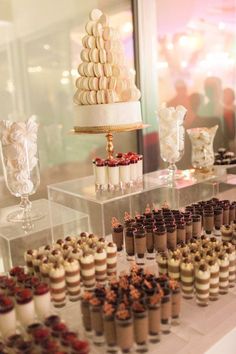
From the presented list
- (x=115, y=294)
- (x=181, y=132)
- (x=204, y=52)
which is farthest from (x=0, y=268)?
(x=204, y=52)

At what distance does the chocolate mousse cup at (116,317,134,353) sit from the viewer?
999 millimetres

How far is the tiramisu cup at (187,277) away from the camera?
1.25 m

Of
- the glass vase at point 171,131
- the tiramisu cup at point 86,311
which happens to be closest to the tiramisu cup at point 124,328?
the tiramisu cup at point 86,311

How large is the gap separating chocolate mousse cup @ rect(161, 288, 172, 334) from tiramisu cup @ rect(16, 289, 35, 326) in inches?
15.1

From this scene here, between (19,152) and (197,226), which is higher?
(19,152)

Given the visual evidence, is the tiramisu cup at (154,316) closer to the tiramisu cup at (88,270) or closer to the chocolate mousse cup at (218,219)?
the tiramisu cup at (88,270)

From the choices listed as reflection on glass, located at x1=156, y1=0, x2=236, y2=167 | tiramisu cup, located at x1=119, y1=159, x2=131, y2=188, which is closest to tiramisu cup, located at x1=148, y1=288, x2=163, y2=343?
tiramisu cup, located at x1=119, y1=159, x2=131, y2=188

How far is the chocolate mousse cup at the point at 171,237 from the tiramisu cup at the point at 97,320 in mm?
501

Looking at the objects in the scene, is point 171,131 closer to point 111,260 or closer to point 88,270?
point 111,260

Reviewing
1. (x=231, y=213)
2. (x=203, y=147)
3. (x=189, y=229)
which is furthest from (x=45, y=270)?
(x=203, y=147)

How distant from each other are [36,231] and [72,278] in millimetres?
398

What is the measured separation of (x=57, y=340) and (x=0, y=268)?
69 centimetres

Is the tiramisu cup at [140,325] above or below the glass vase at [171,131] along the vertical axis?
below

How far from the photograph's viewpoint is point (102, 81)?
6.41 ft
